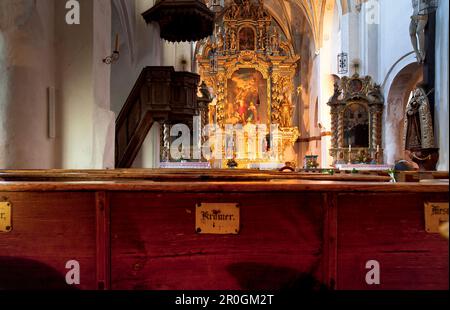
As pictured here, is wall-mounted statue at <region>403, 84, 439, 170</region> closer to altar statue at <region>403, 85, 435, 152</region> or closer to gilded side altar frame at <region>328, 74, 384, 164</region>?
altar statue at <region>403, 85, 435, 152</region>

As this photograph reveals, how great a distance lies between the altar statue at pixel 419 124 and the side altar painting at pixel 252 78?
1127 cm

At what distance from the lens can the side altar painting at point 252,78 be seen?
21.9 meters

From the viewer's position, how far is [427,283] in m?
1.98

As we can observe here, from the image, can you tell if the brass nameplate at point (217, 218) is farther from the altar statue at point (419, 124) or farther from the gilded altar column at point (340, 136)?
the gilded altar column at point (340, 136)

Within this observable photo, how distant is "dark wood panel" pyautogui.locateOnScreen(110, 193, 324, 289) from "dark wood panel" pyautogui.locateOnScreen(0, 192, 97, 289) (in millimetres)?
142

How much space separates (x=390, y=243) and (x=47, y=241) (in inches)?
68.3

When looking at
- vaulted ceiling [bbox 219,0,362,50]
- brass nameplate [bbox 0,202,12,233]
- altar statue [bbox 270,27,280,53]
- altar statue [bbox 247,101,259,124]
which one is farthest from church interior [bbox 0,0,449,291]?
altar statue [bbox 270,27,280,53]

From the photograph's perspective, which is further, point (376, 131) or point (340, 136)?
point (340, 136)

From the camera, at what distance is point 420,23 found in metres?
10.4

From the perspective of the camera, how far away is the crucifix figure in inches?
406

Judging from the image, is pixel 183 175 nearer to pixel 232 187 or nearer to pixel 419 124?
pixel 232 187

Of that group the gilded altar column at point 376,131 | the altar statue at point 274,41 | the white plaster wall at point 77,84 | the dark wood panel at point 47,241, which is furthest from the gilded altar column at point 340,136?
the dark wood panel at point 47,241

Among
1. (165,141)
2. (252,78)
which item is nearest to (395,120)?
(165,141)

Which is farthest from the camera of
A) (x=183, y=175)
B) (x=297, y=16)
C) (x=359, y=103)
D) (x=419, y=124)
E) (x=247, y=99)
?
(x=297, y=16)
